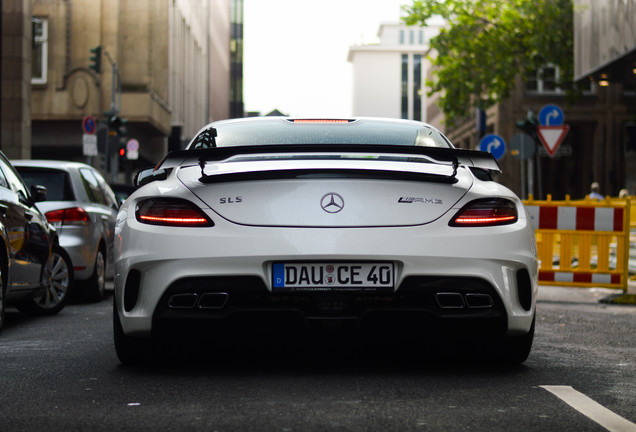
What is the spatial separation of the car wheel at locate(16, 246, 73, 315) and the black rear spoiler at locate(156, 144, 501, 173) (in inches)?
152

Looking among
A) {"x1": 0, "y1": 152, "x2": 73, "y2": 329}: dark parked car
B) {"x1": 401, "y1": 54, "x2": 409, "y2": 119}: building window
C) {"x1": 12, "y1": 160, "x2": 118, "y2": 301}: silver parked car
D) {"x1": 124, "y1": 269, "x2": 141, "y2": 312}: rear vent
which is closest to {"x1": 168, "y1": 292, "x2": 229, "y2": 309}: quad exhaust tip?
{"x1": 124, "y1": 269, "x2": 141, "y2": 312}: rear vent

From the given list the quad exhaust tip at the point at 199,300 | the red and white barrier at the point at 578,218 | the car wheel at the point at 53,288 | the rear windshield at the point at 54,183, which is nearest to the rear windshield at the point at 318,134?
the quad exhaust tip at the point at 199,300

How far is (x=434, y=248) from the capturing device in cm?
555

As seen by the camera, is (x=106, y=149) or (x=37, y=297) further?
(x=106, y=149)

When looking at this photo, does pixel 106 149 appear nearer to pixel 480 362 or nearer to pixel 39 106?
pixel 39 106

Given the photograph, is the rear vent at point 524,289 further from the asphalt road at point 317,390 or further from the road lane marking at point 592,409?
the road lane marking at point 592,409

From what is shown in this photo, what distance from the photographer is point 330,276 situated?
553 centimetres

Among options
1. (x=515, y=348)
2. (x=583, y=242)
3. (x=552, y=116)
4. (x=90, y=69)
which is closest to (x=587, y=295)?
(x=583, y=242)

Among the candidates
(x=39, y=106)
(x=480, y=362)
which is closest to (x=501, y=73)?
(x=39, y=106)

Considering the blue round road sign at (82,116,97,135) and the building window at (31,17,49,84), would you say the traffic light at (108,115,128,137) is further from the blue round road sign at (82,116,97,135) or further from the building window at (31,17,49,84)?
the building window at (31,17,49,84)

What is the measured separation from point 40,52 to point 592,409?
38.8 metres

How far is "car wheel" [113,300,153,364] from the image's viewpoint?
6066 millimetres

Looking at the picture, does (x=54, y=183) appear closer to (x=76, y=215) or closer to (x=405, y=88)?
(x=76, y=215)

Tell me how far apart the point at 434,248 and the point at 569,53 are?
106 ft
